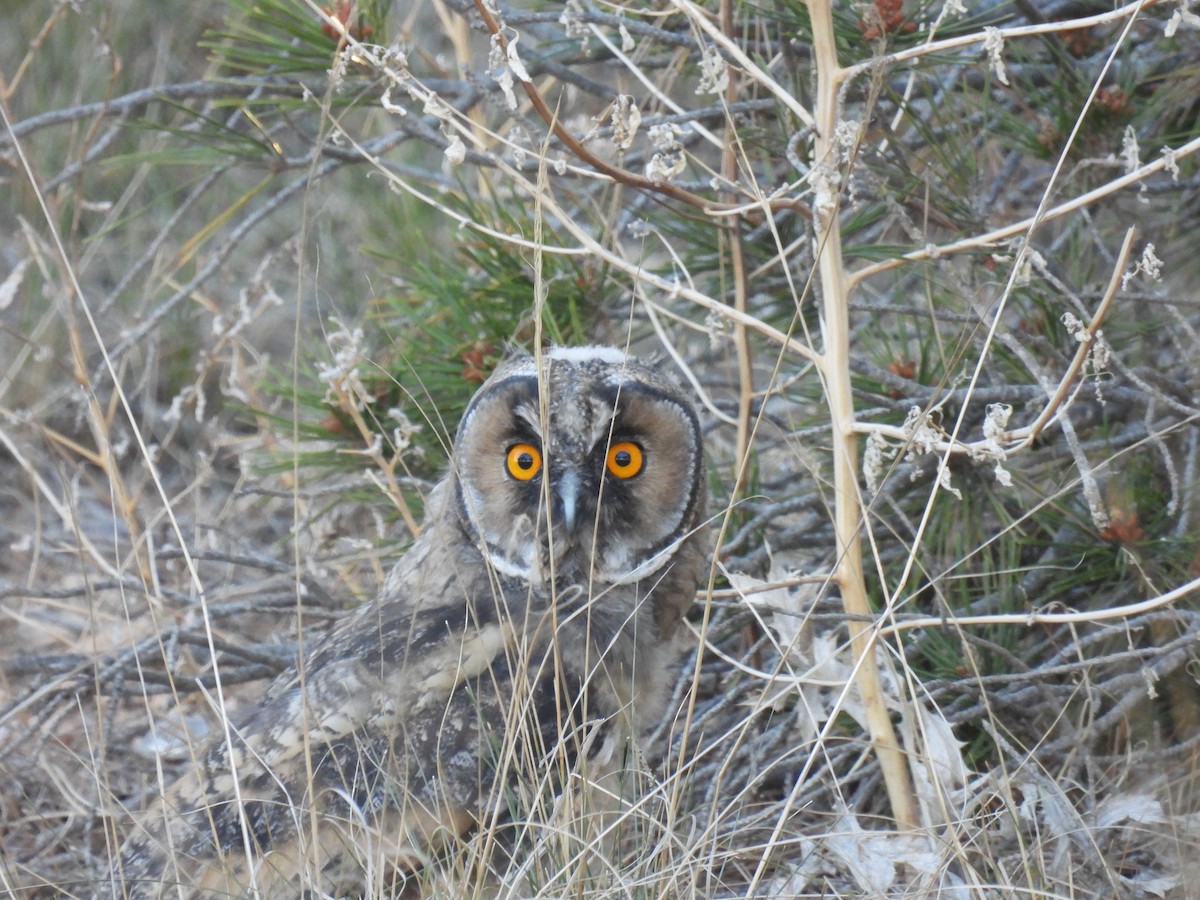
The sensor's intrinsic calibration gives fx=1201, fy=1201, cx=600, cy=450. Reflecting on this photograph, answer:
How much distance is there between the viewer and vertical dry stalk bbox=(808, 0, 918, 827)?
2225 mm

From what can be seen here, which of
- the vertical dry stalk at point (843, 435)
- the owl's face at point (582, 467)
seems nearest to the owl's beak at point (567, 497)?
the owl's face at point (582, 467)

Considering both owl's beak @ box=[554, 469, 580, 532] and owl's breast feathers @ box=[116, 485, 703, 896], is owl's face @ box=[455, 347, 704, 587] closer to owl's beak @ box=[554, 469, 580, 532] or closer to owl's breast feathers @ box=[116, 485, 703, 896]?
owl's beak @ box=[554, 469, 580, 532]

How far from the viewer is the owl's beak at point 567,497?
8.27 feet

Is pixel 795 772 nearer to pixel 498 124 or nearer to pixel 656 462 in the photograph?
pixel 656 462

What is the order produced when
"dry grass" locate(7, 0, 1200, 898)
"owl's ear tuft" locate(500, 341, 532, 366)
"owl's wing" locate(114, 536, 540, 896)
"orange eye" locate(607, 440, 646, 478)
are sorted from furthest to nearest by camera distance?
1. "owl's ear tuft" locate(500, 341, 532, 366)
2. "orange eye" locate(607, 440, 646, 478)
3. "owl's wing" locate(114, 536, 540, 896)
4. "dry grass" locate(7, 0, 1200, 898)

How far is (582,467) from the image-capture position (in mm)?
2582

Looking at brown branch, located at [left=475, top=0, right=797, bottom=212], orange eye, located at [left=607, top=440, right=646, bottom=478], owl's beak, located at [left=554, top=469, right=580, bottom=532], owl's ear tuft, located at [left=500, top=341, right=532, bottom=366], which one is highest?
brown branch, located at [left=475, top=0, right=797, bottom=212]

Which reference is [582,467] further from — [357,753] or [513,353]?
[357,753]

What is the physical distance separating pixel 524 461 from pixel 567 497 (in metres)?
0.14

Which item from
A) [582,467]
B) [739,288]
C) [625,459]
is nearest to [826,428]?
[739,288]


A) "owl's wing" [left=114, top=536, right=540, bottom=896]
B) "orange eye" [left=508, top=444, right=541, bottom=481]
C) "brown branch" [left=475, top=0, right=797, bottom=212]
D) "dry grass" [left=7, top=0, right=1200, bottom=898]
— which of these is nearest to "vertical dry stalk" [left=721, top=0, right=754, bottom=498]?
"dry grass" [left=7, top=0, right=1200, bottom=898]

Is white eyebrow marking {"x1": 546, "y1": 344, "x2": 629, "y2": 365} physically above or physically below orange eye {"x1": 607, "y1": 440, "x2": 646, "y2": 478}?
above

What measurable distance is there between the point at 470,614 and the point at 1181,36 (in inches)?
86.7

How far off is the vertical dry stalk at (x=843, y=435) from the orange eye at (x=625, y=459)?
→ 508mm
